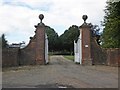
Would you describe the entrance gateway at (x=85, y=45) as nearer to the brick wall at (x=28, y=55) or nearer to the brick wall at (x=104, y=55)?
the brick wall at (x=104, y=55)

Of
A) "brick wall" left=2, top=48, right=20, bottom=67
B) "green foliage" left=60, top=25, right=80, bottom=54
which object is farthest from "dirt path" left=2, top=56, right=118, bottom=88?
"green foliage" left=60, top=25, right=80, bottom=54

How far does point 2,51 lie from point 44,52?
13.1ft

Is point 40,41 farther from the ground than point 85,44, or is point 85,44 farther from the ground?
point 40,41

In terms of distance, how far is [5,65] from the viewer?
3036 centimetres

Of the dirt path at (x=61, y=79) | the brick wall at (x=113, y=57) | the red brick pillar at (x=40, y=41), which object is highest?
the red brick pillar at (x=40, y=41)

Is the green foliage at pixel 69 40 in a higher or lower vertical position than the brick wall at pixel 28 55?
higher

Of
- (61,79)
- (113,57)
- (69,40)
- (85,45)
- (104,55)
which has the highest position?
(69,40)

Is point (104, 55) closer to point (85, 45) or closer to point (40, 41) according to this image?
point (85, 45)

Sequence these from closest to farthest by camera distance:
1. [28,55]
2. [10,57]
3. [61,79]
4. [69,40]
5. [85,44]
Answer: [61,79], [10,57], [28,55], [85,44], [69,40]

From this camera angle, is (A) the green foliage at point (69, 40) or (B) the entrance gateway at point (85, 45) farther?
(A) the green foliage at point (69, 40)

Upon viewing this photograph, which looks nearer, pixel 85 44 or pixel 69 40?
pixel 85 44

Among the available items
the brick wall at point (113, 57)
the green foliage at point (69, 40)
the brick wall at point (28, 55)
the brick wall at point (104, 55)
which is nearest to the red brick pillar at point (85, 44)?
the brick wall at point (104, 55)

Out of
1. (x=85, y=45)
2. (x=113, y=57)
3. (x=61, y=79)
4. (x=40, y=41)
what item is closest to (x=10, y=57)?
(x=40, y=41)

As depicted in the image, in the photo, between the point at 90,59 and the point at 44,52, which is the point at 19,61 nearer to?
the point at 44,52
